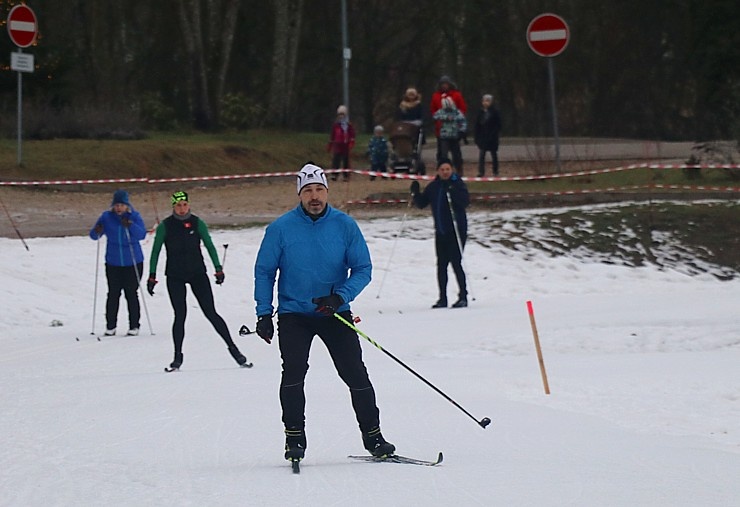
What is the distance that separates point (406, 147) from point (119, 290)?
462 inches

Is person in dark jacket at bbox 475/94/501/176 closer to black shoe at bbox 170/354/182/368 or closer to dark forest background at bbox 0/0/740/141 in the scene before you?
dark forest background at bbox 0/0/740/141

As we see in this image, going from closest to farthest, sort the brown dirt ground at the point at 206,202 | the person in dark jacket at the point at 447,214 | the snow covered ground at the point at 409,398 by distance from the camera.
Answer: the snow covered ground at the point at 409,398 < the person in dark jacket at the point at 447,214 < the brown dirt ground at the point at 206,202

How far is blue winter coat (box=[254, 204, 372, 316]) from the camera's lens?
28.7 ft

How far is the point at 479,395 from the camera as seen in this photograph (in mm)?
12141

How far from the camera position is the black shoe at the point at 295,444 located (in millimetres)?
8757

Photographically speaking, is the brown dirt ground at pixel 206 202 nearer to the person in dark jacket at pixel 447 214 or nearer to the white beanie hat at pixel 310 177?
the person in dark jacket at pixel 447 214

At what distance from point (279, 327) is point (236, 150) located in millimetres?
24188

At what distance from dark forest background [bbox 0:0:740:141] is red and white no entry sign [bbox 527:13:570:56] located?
4.26 meters

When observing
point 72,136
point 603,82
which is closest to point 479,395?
point 72,136

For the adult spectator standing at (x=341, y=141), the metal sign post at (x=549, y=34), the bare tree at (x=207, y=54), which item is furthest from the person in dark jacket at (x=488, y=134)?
the bare tree at (x=207, y=54)

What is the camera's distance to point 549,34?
82.9ft

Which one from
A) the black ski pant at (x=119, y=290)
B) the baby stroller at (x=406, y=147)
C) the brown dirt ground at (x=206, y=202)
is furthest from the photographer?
the baby stroller at (x=406, y=147)

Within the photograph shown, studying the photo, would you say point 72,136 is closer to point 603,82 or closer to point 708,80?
point 708,80

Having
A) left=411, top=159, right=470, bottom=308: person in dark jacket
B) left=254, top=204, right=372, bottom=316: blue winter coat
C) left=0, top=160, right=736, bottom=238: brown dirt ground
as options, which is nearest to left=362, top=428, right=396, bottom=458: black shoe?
left=254, top=204, right=372, bottom=316: blue winter coat
